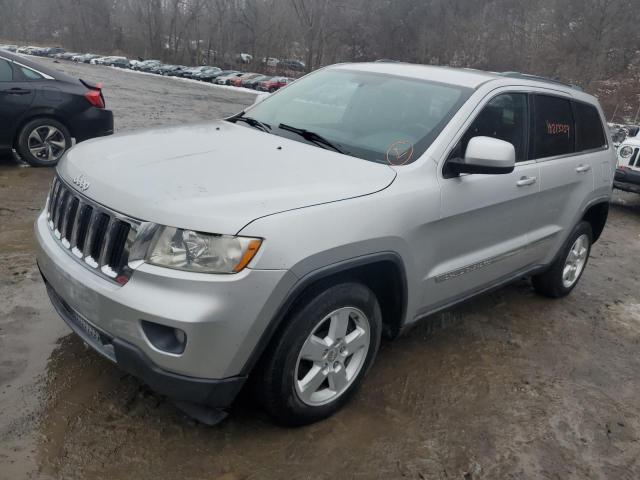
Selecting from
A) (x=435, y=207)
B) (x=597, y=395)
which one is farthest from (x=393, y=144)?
(x=597, y=395)

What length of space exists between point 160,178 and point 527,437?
238 centimetres

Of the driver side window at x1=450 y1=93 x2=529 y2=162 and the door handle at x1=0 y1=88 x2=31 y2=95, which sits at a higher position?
the driver side window at x1=450 y1=93 x2=529 y2=162

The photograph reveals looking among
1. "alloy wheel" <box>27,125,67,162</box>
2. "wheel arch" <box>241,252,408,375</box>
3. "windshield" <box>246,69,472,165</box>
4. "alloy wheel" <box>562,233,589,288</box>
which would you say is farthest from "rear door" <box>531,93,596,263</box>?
"alloy wheel" <box>27,125,67,162</box>

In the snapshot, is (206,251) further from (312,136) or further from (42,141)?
(42,141)

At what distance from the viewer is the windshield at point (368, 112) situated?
3297 mm

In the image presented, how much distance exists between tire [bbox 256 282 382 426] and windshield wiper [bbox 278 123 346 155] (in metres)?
0.92

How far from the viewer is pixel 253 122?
3.91 m

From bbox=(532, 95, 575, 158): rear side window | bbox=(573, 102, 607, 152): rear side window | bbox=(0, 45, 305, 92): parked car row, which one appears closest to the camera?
bbox=(532, 95, 575, 158): rear side window

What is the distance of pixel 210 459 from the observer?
8.71 feet

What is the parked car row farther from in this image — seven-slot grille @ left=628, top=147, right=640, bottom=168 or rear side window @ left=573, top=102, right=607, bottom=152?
rear side window @ left=573, top=102, right=607, bottom=152

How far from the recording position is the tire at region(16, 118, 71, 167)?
7359 mm

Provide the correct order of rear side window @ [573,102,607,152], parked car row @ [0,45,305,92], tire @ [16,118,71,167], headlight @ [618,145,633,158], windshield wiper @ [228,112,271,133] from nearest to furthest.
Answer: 1. windshield wiper @ [228,112,271,133]
2. rear side window @ [573,102,607,152]
3. tire @ [16,118,71,167]
4. headlight @ [618,145,633,158]
5. parked car row @ [0,45,305,92]

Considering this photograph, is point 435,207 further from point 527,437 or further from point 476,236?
point 527,437

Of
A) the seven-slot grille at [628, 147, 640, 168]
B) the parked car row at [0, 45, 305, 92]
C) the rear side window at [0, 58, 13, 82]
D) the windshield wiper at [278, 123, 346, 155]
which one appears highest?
the windshield wiper at [278, 123, 346, 155]
